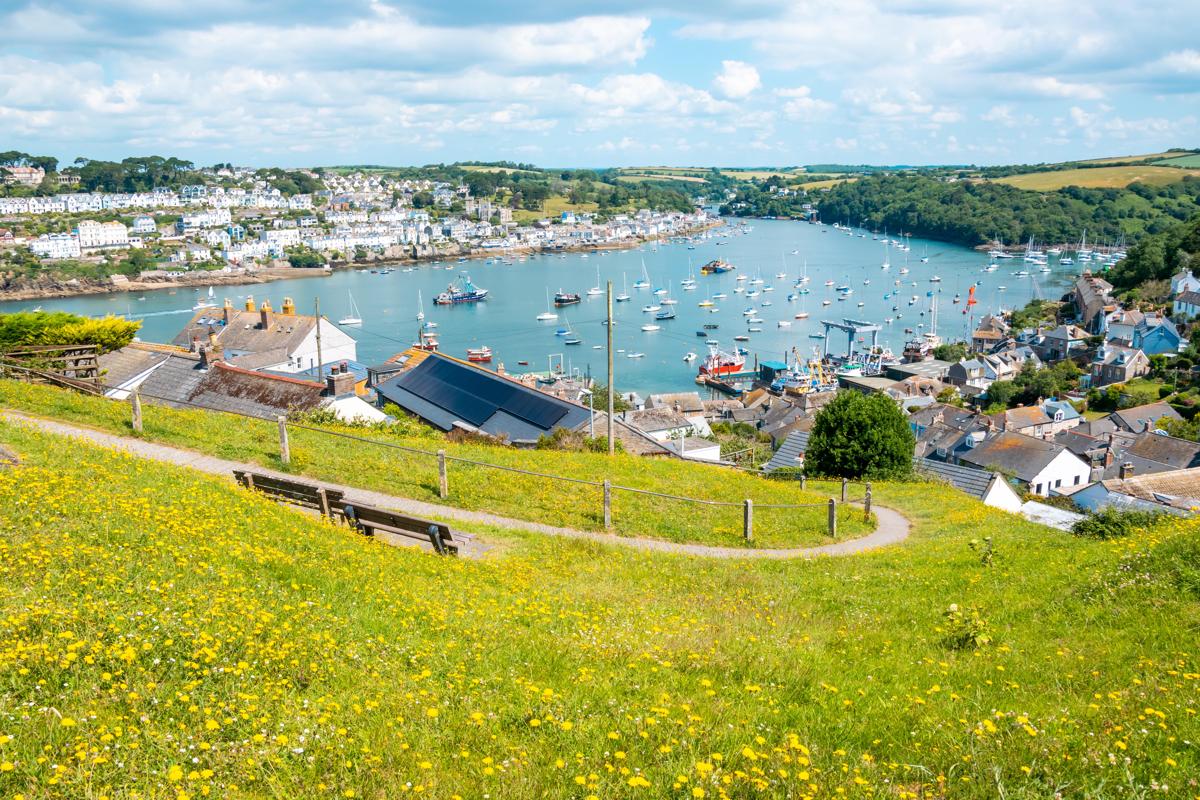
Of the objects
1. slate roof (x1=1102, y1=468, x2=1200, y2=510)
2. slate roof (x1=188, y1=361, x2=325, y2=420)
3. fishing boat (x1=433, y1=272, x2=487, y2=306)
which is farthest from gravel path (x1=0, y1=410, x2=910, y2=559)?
fishing boat (x1=433, y1=272, x2=487, y2=306)

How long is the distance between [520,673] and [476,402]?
21.3 meters

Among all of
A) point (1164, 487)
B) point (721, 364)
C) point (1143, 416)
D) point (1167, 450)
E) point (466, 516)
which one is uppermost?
point (466, 516)

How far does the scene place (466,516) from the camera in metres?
12.9

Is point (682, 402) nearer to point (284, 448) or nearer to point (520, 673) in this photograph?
point (284, 448)

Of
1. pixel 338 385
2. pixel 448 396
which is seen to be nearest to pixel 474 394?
pixel 448 396

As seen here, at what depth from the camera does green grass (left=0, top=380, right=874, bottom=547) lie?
44.2 feet

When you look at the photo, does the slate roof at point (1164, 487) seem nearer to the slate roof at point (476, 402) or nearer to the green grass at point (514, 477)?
the green grass at point (514, 477)

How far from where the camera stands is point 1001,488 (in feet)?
83.3

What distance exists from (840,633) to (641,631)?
6.79ft

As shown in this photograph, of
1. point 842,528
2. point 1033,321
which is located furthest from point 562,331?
point 842,528

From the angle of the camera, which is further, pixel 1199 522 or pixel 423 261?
pixel 423 261

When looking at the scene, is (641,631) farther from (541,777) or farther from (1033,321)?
(1033,321)

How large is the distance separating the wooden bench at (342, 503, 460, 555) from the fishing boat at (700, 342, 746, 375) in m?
69.3

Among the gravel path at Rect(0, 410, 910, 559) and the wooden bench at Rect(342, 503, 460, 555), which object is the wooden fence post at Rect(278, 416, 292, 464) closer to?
the gravel path at Rect(0, 410, 910, 559)
